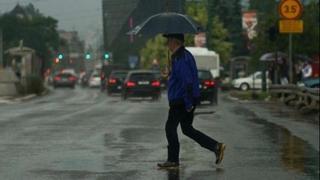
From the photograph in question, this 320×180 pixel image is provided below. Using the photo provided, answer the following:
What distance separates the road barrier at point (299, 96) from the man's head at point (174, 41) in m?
13.9

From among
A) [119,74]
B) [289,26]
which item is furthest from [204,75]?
[119,74]

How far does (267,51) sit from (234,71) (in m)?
23.1

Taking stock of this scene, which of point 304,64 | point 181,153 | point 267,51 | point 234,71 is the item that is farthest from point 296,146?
point 234,71

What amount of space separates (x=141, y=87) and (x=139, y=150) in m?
25.5

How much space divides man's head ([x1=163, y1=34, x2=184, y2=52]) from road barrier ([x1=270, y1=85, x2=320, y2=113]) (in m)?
13.9

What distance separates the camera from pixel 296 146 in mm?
15438

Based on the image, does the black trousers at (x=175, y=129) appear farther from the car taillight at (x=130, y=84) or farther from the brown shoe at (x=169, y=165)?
the car taillight at (x=130, y=84)

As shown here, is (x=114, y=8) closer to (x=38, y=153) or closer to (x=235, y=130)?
(x=38, y=153)

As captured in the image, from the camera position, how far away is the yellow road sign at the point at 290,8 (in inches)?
1177

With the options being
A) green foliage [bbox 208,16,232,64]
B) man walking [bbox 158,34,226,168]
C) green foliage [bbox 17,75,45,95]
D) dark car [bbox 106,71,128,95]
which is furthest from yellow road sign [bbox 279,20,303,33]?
green foliage [bbox 208,16,232,64]

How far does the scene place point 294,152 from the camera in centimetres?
1430

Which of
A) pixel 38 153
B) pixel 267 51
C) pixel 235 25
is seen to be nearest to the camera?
pixel 38 153

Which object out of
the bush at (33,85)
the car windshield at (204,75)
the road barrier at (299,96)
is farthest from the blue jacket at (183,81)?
the bush at (33,85)

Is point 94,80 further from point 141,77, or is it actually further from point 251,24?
point 141,77
